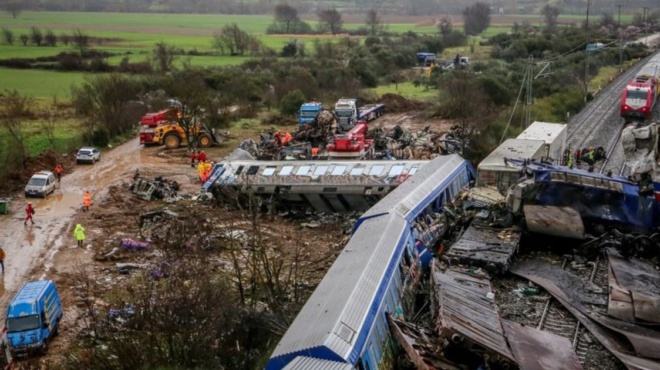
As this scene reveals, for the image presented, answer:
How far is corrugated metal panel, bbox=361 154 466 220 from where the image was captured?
771 inches

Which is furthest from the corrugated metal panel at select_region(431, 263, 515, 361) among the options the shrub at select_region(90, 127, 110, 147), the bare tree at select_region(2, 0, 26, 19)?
the bare tree at select_region(2, 0, 26, 19)

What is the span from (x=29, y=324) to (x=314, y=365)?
33.2ft

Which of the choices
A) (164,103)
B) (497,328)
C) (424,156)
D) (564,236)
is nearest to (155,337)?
(497,328)

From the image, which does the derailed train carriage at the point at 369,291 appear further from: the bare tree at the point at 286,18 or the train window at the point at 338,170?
the bare tree at the point at 286,18

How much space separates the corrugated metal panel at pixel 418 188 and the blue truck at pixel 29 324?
886 centimetres

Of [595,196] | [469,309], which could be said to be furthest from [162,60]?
[469,309]

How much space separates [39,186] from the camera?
32469 millimetres

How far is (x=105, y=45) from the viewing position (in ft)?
339

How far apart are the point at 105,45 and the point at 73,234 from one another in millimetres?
83106

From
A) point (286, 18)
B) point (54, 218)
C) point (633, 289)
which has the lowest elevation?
point (54, 218)

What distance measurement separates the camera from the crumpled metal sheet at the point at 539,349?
1297 centimetres

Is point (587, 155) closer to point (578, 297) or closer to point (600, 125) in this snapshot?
point (600, 125)

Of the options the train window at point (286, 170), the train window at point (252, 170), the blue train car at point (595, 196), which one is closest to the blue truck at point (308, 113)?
the train window at point (252, 170)

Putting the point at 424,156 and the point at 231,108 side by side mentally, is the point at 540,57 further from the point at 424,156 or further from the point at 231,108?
the point at 424,156
